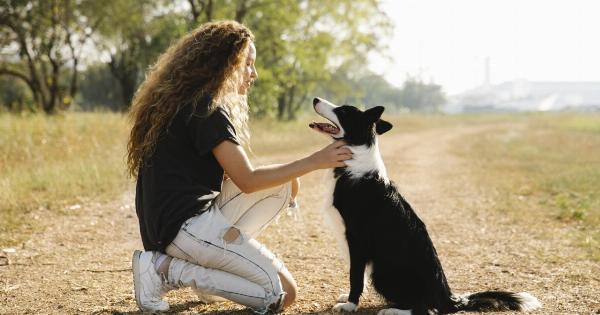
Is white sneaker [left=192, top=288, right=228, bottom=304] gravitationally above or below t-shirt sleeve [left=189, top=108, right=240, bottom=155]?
below

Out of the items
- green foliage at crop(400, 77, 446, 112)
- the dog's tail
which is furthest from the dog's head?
green foliage at crop(400, 77, 446, 112)

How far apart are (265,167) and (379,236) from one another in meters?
0.80

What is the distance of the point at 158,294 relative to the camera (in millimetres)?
3385

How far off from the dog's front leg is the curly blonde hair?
1.00 meters

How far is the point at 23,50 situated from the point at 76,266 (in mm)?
23087

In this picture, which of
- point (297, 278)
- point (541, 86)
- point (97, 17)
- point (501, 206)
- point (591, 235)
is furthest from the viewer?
point (541, 86)

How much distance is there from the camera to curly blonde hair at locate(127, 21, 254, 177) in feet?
10.9

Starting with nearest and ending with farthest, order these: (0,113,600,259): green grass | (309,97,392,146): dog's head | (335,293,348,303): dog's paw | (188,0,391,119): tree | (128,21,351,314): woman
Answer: (128,21,351,314): woman, (309,97,392,146): dog's head, (335,293,348,303): dog's paw, (0,113,600,259): green grass, (188,0,391,119): tree

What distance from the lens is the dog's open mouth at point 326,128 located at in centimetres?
342

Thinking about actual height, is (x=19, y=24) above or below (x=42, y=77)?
above

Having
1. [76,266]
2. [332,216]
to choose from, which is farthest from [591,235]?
[76,266]

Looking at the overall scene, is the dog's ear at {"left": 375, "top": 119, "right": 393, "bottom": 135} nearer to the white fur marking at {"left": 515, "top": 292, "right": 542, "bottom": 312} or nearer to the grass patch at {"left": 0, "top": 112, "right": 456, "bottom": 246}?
the white fur marking at {"left": 515, "top": 292, "right": 542, "bottom": 312}

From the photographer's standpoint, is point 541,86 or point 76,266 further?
point 541,86

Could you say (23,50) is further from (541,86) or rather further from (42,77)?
(541,86)
